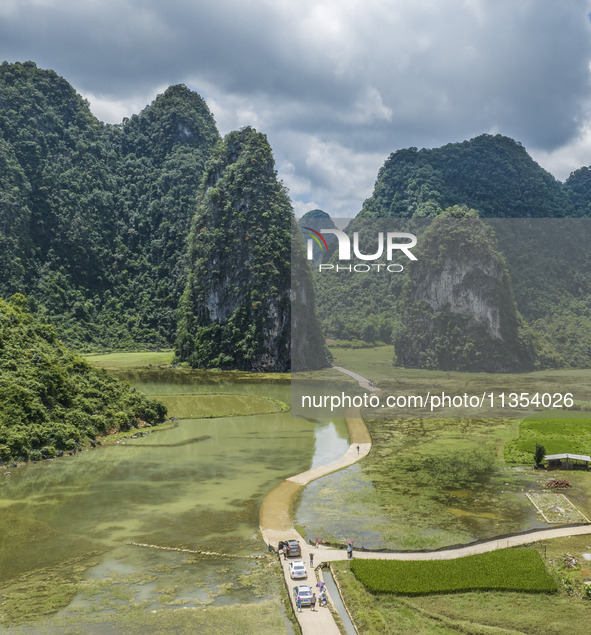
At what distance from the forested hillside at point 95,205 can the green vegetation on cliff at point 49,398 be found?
53656 mm

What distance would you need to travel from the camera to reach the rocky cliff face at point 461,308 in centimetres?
8206

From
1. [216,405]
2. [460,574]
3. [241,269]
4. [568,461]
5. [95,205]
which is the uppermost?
[95,205]

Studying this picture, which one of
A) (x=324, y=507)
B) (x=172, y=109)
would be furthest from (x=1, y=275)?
(x=324, y=507)

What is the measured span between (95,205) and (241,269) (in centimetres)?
4451

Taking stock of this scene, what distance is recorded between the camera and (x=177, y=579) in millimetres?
20578

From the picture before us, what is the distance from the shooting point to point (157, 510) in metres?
27.5

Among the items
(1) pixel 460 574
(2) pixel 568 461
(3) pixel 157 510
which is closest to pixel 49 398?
(3) pixel 157 510

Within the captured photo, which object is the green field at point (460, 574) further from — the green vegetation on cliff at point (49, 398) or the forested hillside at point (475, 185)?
the forested hillside at point (475, 185)

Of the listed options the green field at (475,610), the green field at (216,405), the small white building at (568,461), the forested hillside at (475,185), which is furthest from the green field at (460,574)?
the forested hillside at (475,185)

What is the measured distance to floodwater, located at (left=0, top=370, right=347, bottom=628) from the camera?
20.6 meters

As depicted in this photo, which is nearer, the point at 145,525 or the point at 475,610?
the point at 475,610

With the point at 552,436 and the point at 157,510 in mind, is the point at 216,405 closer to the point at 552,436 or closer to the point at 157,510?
the point at 552,436

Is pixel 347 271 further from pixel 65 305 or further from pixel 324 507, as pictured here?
pixel 324 507

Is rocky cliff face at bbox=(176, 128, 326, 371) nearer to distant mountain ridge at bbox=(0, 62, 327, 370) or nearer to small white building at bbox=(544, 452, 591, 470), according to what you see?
distant mountain ridge at bbox=(0, 62, 327, 370)
